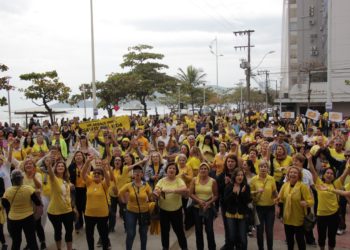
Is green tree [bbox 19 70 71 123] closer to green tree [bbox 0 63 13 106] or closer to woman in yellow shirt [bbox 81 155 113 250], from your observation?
green tree [bbox 0 63 13 106]

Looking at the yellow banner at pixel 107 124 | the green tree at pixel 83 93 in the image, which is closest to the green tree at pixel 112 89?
the green tree at pixel 83 93

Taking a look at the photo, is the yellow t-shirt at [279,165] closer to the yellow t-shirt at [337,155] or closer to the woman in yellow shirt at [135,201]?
the yellow t-shirt at [337,155]

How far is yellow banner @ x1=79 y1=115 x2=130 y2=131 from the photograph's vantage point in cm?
1171

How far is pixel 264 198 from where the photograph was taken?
21.0 feet

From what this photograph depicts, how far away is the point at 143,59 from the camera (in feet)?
146

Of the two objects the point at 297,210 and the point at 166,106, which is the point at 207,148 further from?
the point at 166,106

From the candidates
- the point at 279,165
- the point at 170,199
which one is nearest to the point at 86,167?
the point at 170,199

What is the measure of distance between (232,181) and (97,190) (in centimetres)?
202

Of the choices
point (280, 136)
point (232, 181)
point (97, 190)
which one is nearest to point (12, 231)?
point (97, 190)

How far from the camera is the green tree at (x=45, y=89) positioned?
98.4ft

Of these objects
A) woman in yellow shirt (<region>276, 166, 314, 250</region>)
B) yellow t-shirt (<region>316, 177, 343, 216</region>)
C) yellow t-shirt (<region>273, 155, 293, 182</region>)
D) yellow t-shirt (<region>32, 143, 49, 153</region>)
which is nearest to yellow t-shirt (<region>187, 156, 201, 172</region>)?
yellow t-shirt (<region>273, 155, 293, 182</region>)

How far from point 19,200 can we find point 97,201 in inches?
43.1

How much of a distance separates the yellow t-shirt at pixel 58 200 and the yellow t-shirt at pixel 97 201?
361 millimetres

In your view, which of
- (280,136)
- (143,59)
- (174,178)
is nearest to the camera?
(174,178)
